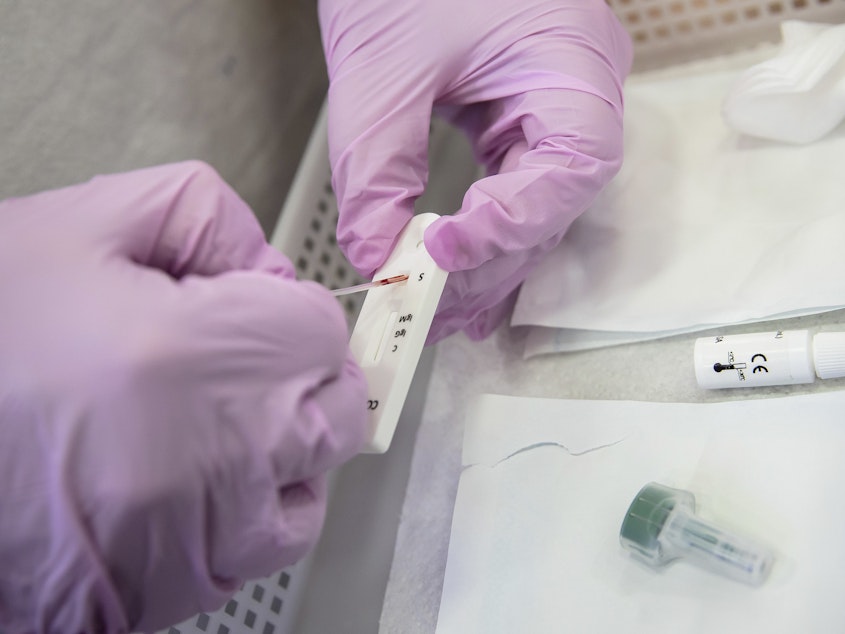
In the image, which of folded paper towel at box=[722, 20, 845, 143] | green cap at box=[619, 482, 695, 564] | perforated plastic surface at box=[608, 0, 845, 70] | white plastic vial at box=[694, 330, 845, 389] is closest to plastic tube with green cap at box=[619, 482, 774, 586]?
green cap at box=[619, 482, 695, 564]

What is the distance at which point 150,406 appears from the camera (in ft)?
1.32

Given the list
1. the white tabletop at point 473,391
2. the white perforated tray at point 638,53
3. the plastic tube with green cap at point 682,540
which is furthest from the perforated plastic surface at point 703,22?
the plastic tube with green cap at point 682,540

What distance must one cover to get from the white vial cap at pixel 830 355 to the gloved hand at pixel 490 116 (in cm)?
20

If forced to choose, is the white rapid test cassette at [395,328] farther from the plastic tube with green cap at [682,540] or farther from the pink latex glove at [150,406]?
the plastic tube with green cap at [682,540]

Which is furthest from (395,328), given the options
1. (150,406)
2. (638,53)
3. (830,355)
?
(638,53)

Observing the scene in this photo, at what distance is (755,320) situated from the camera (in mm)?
629

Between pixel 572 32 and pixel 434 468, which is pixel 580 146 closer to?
pixel 572 32

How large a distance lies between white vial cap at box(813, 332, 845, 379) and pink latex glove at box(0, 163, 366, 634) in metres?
0.32

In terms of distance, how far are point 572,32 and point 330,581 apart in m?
0.49

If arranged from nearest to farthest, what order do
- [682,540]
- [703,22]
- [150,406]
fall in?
[150,406], [682,540], [703,22]

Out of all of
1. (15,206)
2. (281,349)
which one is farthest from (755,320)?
(15,206)

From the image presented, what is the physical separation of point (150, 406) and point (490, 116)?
0.43m

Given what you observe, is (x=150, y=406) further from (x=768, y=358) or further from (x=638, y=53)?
(x=638, y=53)

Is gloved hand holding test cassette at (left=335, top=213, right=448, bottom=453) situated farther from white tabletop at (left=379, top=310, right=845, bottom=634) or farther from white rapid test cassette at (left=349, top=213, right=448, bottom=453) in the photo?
white tabletop at (left=379, top=310, right=845, bottom=634)
